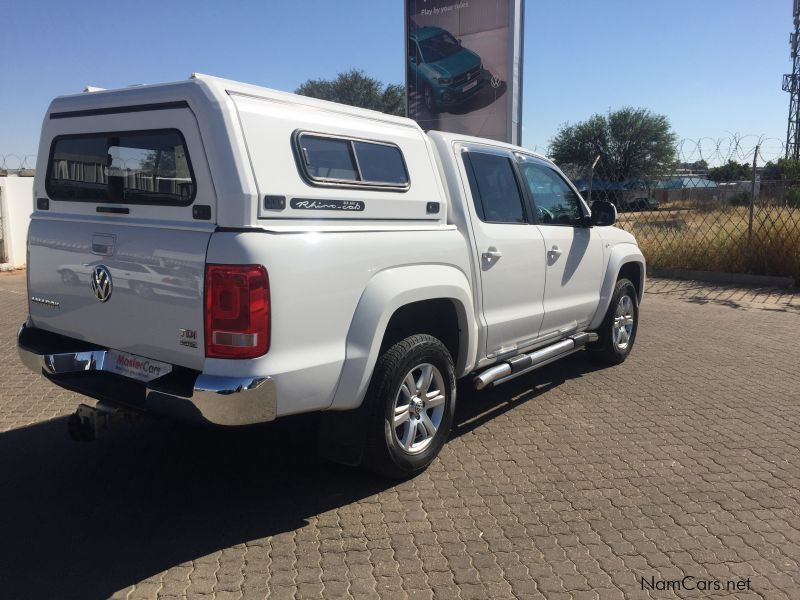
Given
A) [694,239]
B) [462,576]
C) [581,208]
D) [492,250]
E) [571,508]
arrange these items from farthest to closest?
[694,239]
[581,208]
[492,250]
[571,508]
[462,576]

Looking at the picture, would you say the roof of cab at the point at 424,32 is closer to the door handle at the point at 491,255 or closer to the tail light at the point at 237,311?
the door handle at the point at 491,255

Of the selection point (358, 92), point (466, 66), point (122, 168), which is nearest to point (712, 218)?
point (466, 66)

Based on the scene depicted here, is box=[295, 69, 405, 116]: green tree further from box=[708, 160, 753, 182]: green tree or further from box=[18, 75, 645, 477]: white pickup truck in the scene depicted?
box=[18, 75, 645, 477]: white pickup truck

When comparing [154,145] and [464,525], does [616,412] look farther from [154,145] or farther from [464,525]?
[154,145]

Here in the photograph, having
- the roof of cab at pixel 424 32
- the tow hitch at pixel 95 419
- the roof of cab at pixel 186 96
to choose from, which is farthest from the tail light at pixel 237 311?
the roof of cab at pixel 424 32

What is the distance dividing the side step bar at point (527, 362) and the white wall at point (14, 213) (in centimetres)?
1197

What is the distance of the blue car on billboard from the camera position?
17.0 m

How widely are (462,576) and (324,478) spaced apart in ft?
4.20

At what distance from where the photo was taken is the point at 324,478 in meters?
4.16

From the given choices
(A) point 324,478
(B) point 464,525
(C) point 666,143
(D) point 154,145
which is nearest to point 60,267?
(D) point 154,145

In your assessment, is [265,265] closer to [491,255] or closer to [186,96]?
[186,96]

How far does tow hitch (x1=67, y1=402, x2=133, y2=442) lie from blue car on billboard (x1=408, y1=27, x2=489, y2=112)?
1467 cm

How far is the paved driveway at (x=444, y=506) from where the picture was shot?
311 cm

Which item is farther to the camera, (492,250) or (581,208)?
(581,208)
